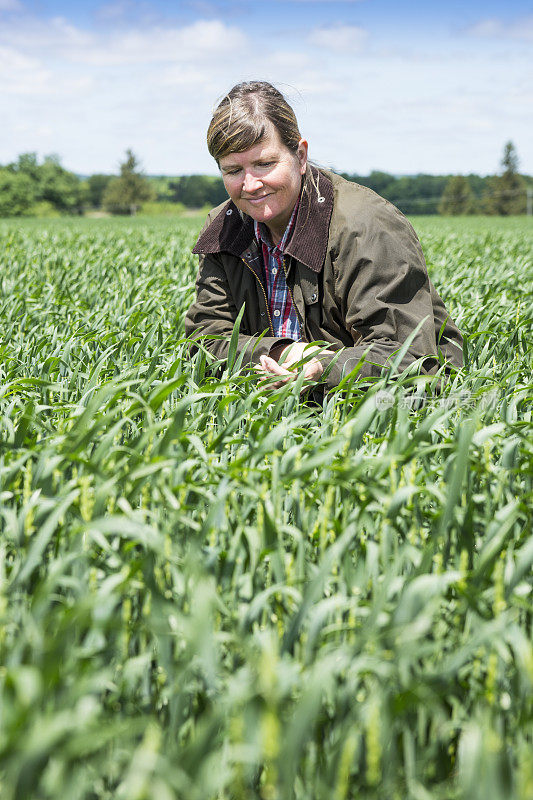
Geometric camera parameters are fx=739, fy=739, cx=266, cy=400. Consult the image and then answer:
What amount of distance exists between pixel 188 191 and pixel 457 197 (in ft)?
101

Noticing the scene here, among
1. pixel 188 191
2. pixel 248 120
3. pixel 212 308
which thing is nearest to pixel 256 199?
pixel 248 120

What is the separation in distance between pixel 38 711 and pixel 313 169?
104 inches

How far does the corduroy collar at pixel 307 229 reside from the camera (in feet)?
9.89

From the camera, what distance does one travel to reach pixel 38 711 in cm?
111

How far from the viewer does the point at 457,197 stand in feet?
279

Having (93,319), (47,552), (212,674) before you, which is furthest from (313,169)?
(212,674)

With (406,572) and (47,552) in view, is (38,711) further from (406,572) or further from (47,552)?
(406,572)

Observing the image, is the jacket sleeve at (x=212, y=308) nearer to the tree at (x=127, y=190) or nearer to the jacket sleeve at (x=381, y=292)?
the jacket sleeve at (x=381, y=292)

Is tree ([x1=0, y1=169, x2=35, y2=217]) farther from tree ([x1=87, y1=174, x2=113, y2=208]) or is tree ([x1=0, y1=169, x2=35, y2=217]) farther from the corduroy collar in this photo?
the corduroy collar

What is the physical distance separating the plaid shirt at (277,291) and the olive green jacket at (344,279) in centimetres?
4

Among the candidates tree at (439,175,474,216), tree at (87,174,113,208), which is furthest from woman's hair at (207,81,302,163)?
tree at (87,174,113,208)

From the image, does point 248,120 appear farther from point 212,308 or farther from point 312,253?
point 212,308

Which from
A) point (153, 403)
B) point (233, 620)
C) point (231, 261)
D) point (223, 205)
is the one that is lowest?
point (233, 620)

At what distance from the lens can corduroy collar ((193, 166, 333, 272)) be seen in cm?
301
